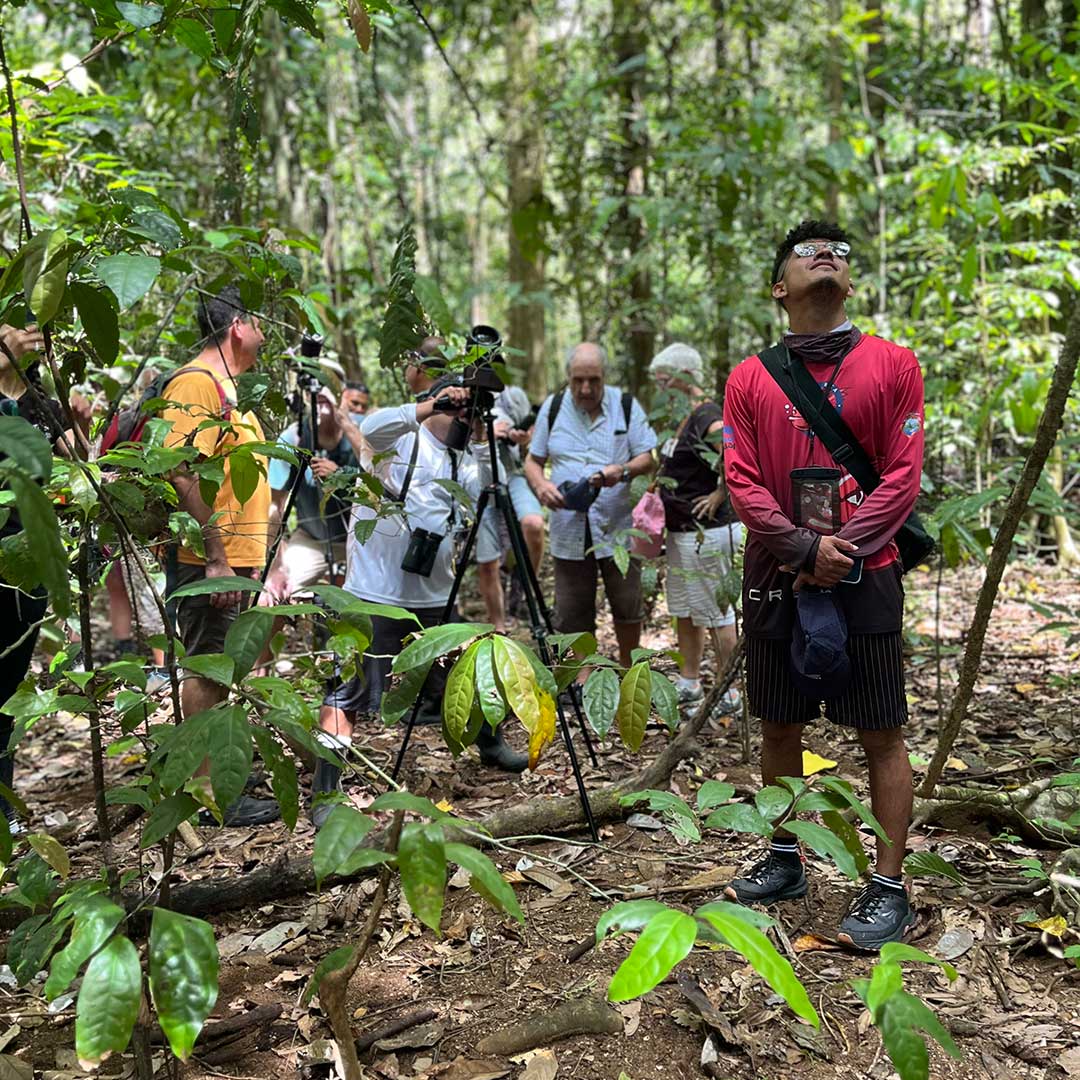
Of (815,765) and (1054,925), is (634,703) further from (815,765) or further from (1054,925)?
(815,765)

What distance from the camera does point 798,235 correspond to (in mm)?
2734

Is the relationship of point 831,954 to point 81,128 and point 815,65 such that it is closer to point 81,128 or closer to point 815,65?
point 81,128

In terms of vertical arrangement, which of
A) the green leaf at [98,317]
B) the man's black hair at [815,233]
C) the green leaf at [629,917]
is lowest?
the green leaf at [629,917]

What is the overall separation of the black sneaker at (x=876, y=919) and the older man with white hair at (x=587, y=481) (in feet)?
7.63

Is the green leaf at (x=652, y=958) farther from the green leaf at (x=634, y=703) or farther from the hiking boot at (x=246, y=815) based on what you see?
the hiking boot at (x=246, y=815)

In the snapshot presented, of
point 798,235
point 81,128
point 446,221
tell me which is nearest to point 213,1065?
point 798,235

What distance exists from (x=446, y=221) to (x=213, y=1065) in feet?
41.6

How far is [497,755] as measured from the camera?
411 centimetres

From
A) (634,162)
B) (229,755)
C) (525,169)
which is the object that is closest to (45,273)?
(229,755)

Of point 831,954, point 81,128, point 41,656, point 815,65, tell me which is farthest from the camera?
point 815,65

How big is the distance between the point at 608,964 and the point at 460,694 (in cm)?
112

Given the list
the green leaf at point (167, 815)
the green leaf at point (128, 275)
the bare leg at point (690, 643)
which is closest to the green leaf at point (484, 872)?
the green leaf at point (167, 815)

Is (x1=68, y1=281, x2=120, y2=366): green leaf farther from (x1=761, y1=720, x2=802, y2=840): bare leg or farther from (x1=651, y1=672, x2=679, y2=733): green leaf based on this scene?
(x1=761, y1=720, x2=802, y2=840): bare leg

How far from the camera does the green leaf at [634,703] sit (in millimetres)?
2182
